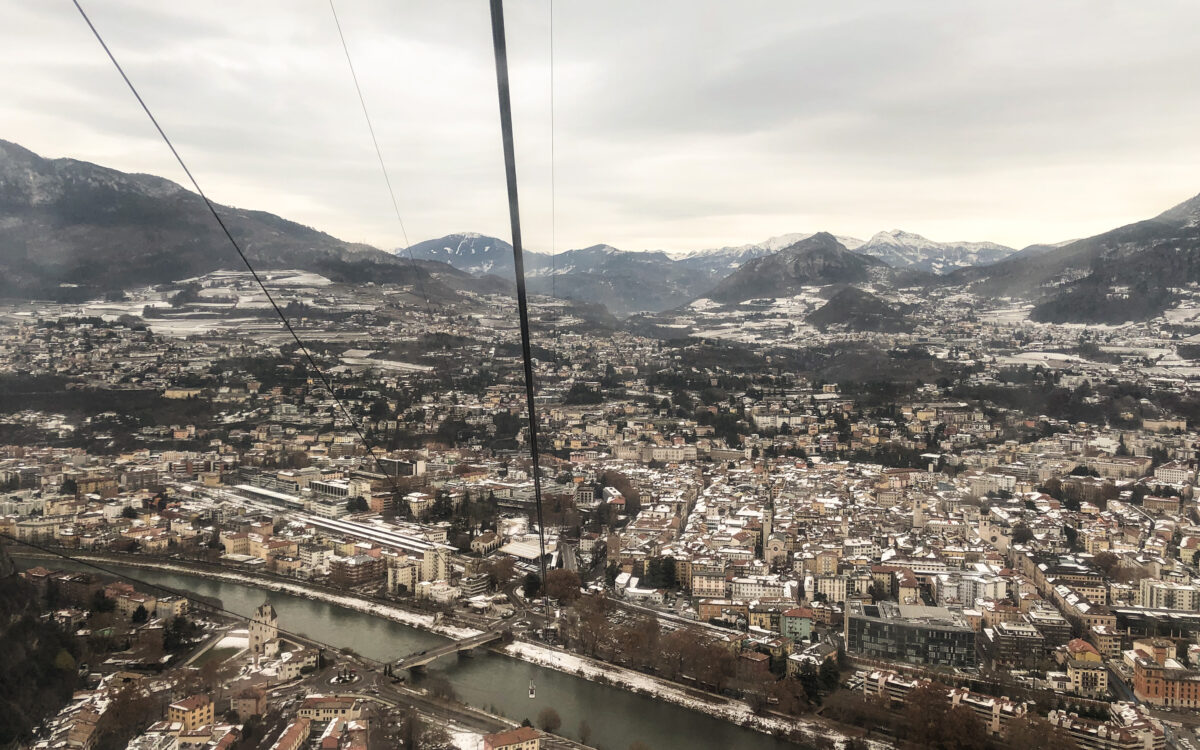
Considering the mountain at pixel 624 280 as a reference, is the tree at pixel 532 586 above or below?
below

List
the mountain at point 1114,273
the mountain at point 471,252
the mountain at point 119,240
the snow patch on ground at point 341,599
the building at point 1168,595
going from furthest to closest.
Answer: the mountain at point 471,252 < the mountain at point 1114,273 < the mountain at point 119,240 < the snow patch on ground at point 341,599 < the building at point 1168,595

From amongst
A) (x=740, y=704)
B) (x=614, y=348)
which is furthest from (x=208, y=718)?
(x=614, y=348)

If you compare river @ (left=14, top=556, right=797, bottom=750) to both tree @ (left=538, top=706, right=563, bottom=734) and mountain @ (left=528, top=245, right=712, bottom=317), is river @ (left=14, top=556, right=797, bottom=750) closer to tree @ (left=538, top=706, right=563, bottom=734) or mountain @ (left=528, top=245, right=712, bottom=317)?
tree @ (left=538, top=706, right=563, bottom=734)

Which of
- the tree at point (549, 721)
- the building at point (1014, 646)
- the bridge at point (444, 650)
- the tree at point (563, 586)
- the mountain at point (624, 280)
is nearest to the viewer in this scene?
the tree at point (549, 721)

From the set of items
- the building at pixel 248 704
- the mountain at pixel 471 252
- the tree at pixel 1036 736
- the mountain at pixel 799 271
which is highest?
the mountain at pixel 471 252

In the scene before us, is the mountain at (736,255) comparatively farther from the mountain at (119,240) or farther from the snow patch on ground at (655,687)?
the snow patch on ground at (655,687)

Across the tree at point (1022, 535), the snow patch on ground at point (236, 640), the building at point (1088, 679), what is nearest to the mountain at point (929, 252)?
the tree at point (1022, 535)

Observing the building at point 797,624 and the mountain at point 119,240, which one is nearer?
the building at point 797,624
